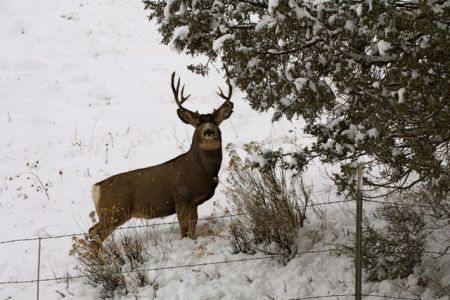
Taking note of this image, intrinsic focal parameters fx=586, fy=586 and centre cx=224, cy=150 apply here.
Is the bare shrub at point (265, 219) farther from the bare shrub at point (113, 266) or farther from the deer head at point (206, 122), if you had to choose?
the bare shrub at point (113, 266)

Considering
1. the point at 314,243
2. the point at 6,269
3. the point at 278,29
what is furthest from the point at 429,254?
the point at 6,269

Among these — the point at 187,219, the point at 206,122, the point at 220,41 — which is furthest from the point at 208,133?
the point at 220,41

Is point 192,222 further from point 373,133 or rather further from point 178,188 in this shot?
point 373,133

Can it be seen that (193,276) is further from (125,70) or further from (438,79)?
(125,70)

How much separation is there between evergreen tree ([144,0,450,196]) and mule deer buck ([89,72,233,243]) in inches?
39.3

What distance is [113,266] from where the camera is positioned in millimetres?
6035

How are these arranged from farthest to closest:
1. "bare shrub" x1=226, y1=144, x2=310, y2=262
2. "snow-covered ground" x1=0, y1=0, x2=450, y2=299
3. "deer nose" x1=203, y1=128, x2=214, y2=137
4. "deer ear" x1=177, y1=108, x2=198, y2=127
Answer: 1. "deer ear" x1=177, y1=108, x2=198, y2=127
2. "deer nose" x1=203, y1=128, x2=214, y2=137
3. "bare shrub" x1=226, y1=144, x2=310, y2=262
4. "snow-covered ground" x1=0, y1=0, x2=450, y2=299

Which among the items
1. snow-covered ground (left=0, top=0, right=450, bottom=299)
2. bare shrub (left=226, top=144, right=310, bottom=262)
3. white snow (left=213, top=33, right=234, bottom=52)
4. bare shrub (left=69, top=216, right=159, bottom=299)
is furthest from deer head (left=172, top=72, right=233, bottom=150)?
white snow (left=213, top=33, right=234, bottom=52)

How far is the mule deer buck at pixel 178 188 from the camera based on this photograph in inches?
255

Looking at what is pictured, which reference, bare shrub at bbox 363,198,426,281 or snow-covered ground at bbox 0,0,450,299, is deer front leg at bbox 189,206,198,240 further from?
bare shrub at bbox 363,198,426,281

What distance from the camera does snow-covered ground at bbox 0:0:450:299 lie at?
19.5ft

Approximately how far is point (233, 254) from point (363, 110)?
2265mm

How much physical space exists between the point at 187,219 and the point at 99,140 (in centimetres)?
585

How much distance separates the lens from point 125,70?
623 inches
